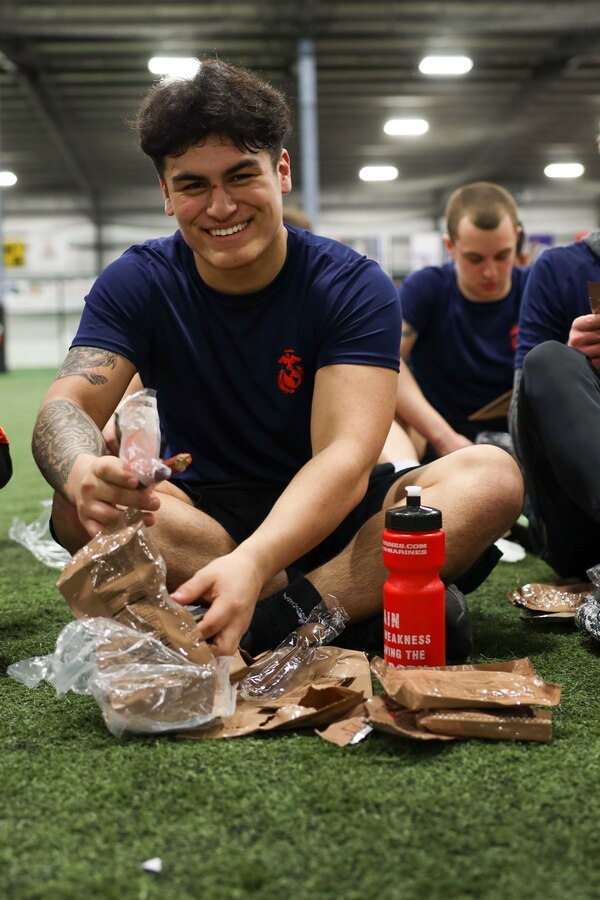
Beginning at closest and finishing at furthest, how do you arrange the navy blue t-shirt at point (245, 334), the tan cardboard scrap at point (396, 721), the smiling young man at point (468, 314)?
1. the tan cardboard scrap at point (396, 721)
2. the navy blue t-shirt at point (245, 334)
3. the smiling young man at point (468, 314)

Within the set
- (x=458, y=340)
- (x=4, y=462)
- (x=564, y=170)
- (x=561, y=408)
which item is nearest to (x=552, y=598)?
(x=561, y=408)

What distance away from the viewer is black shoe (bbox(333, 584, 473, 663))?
61.4 inches

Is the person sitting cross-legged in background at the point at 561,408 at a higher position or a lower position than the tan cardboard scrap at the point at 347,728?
higher

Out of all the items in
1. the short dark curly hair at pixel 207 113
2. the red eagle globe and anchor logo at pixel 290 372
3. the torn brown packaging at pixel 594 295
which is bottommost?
the red eagle globe and anchor logo at pixel 290 372

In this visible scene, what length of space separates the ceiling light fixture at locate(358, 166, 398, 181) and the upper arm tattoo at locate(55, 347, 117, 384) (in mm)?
16722

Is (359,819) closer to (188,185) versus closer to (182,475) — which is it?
(182,475)

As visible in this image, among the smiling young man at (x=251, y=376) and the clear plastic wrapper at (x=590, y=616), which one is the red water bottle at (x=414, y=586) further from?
the clear plastic wrapper at (x=590, y=616)

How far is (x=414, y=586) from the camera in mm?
1438

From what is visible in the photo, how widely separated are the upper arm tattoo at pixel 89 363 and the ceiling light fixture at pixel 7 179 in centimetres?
1671

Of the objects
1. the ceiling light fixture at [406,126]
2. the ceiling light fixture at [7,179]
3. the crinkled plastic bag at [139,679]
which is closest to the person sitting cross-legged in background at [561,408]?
the crinkled plastic bag at [139,679]

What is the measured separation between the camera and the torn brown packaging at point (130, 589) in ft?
4.15

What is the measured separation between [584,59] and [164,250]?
1147cm

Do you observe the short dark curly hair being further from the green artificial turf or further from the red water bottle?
the green artificial turf

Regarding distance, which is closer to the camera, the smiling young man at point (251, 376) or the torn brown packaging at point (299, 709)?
the torn brown packaging at point (299, 709)
